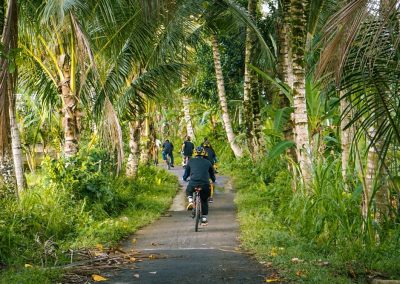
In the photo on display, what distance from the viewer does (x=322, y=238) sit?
8.95 metres

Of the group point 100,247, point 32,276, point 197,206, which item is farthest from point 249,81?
point 32,276

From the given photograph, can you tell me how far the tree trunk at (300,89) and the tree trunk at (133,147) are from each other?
8403 millimetres

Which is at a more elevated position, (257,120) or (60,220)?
(257,120)

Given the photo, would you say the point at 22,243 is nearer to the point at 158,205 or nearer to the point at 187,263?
the point at 187,263

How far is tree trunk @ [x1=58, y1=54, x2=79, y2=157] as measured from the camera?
1280cm

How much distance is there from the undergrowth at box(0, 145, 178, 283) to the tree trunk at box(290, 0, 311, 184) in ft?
11.8

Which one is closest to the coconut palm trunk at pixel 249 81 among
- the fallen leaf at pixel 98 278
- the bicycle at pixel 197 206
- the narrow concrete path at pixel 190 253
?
the narrow concrete path at pixel 190 253

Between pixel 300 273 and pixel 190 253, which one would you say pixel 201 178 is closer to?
pixel 190 253

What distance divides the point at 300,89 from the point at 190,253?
3.43 meters

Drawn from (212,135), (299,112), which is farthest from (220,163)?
(299,112)

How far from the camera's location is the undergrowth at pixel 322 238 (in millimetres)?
6859

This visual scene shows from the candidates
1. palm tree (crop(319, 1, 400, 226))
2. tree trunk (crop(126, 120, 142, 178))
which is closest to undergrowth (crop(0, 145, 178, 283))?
tree trunk (crop(126, 120, 142, 178))

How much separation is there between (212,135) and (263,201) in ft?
66.4

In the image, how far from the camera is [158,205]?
50.6ft
